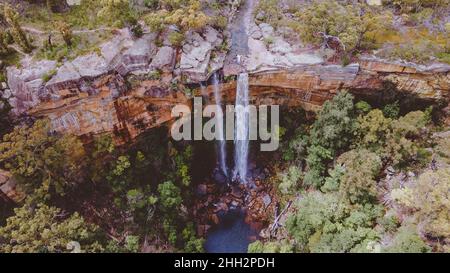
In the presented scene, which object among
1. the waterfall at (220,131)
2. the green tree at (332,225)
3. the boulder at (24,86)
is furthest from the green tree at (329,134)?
the boulder at (24,86)

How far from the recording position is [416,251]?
13594 mm

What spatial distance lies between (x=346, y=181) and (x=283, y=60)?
7.01 metres

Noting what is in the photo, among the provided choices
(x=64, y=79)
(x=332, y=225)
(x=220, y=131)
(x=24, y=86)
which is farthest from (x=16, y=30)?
(x=332, y=225)

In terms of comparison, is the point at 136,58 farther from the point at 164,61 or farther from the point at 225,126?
the point at 225,126

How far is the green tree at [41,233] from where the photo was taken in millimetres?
14289

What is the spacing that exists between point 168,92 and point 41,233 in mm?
8741

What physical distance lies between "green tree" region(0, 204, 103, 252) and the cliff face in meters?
4.41

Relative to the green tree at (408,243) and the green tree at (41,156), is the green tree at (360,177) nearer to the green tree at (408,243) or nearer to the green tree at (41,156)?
the green tree at (408,243)

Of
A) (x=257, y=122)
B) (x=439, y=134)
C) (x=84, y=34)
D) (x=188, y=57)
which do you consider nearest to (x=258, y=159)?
(x=257, y=122)

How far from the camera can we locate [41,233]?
14656mm

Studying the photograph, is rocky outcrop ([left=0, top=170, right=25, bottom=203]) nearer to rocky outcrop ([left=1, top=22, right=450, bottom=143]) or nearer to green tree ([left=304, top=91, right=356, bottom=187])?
rocky outcrop ([left=1, top=22, right=450, bottom=143])

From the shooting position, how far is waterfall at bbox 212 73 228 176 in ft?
60.9

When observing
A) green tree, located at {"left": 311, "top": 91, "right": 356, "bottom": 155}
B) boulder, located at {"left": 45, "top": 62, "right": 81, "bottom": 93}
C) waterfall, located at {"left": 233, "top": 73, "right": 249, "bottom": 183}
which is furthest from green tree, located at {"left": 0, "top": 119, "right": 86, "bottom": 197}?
green tree, located at {"left": 311, "top": 91, "right": 356, "bottom": 155}
